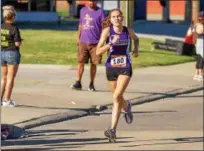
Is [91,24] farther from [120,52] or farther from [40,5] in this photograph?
[40,5]

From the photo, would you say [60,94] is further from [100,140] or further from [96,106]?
[100,140]

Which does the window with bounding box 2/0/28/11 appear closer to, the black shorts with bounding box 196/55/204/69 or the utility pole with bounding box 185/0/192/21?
the utility pole with bounding box 185/0/192/21

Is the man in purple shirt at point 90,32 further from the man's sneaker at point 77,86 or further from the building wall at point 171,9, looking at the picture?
the building wall at point 171,9

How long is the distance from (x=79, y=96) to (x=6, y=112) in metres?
2.61

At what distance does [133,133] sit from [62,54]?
1245 centimetres

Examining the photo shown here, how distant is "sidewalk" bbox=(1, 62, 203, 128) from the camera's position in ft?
37.5

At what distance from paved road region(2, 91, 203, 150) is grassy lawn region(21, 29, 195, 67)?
7.61 metres

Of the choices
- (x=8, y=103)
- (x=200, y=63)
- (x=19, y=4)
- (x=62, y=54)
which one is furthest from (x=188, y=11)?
(x=8, y=103)

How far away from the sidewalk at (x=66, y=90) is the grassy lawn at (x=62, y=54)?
908mm

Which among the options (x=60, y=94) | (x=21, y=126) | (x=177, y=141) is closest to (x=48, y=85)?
(x=60, y=94)

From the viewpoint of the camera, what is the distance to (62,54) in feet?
73.7

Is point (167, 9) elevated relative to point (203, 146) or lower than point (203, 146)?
lower

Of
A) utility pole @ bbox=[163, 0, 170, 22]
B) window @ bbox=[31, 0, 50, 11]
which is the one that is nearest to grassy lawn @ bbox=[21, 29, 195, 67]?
window @ bbox=[31, 0, 50, 11]

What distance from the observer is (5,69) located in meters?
11.8
